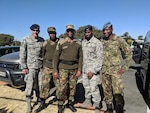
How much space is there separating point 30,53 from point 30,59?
0.13m

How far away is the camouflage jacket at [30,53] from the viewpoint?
16.8ft

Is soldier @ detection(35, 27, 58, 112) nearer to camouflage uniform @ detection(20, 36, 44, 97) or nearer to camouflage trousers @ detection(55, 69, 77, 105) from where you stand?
camouflage uniform @ detection(20, 36, 44, 97)

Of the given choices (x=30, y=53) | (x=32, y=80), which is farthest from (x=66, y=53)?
(x=32, y=80)

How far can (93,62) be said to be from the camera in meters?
4.97

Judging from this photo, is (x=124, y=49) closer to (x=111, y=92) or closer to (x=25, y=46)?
(x=111, y=92)

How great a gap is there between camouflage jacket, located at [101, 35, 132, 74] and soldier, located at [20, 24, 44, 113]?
1.52 m

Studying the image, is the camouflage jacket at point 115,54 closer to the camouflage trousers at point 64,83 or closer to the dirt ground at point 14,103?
the camouflage trousers at point 64,83

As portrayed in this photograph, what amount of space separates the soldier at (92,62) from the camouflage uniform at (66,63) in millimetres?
151

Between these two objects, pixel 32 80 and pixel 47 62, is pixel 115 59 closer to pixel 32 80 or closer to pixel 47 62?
pixel 47 62

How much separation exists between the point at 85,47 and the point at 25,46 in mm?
1312

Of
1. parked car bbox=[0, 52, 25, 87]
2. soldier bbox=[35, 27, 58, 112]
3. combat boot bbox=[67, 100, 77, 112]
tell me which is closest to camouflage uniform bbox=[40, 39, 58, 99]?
soldier bbox=[35, 27, 58, 112]

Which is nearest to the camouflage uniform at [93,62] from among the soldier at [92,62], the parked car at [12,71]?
the soldier at [92,62]

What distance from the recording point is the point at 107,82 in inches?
191

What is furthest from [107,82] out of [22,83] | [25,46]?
[22,83]
